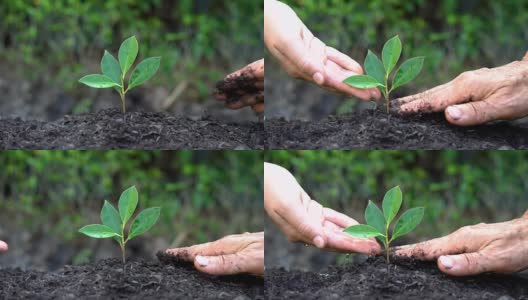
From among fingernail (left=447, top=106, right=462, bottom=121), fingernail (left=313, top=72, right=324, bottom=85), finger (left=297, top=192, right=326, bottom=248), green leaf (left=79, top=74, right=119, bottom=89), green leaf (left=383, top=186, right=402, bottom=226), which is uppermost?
fingernail (left=313, top=72, right=324, bottom=85)

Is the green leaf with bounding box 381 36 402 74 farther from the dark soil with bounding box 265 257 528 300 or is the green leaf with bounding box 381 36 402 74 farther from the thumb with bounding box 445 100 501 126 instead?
the dark soil with bounding box 265 257 528 300

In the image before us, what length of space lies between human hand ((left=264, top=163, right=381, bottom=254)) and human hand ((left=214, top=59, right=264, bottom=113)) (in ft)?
0.91

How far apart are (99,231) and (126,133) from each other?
327mm

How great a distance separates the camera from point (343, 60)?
2115 mm

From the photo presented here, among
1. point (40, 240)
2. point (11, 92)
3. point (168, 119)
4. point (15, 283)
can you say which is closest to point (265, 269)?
point (168, 119)

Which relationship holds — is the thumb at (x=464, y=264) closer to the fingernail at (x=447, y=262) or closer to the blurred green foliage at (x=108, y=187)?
the fingernail at (x=447, y=262)

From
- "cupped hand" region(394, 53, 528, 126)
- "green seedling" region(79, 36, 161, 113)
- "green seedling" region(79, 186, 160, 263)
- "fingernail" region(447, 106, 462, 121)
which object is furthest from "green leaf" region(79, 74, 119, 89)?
"fingernail" region(447, 106, 462, 121)

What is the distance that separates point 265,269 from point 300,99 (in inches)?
24.9

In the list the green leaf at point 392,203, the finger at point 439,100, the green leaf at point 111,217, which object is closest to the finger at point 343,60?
the finger at point 439,100

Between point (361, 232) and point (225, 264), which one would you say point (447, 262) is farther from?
point (225, 264)

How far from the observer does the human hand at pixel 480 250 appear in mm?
1903

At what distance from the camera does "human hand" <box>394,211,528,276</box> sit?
1.90m

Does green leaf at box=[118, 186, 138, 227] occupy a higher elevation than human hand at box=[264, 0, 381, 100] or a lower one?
lower

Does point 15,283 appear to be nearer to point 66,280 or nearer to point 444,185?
point 66,280
